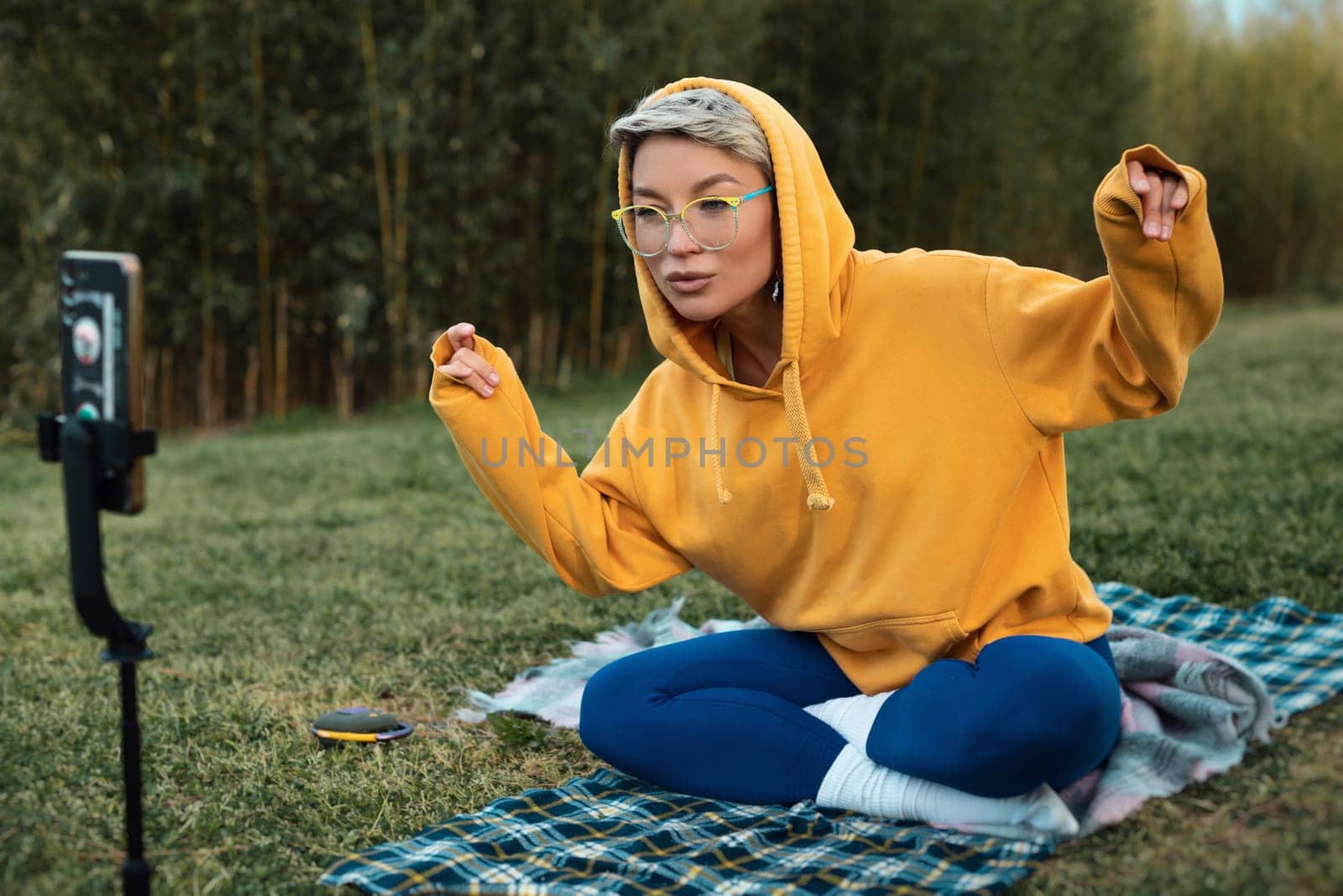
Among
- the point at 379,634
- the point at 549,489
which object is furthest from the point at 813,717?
the point at 379,634

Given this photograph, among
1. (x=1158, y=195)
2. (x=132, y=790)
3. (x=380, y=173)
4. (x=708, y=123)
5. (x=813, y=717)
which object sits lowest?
(x=813, y=717)

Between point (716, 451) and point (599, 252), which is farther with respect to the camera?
point (599, 252)

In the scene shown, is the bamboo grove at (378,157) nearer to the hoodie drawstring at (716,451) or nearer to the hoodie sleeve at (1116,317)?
the hoodie drawstring at (716,451)

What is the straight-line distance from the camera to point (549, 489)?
1927mm

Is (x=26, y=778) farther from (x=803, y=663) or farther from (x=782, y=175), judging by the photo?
(x=782, y=175)

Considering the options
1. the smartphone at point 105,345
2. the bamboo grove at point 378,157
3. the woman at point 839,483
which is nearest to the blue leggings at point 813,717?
the woman at point 839,483

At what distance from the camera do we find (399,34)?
19.8ft

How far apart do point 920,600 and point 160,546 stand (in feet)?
8.72

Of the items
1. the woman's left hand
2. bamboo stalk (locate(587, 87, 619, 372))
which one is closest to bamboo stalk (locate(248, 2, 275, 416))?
bamboo stalk (locate(587, 87, 619, 372))

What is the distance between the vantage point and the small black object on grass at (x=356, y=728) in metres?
2.10

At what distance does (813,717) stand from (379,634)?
124 centimetres

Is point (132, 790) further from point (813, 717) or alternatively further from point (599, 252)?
point (599, 252)

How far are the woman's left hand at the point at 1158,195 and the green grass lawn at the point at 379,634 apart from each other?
2.37 feet

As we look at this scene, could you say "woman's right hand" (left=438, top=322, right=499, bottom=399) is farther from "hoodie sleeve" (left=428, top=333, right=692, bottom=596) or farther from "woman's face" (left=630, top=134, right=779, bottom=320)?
"woman's face" (left=630, top=134, right=779, bottom=320)
